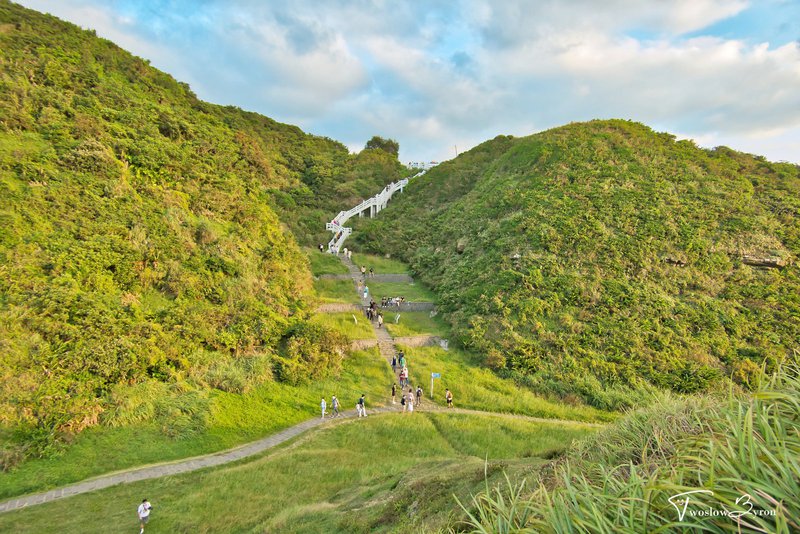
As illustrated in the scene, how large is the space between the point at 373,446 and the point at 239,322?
25.0ft

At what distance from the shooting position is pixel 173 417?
11359mm

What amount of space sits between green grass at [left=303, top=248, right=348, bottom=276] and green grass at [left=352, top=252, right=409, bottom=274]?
1.82 m

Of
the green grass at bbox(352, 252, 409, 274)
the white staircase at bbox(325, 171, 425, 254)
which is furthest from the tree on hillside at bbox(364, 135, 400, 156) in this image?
the green grass at bbox(352, 252, 409, 274)

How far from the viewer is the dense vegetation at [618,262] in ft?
56.1

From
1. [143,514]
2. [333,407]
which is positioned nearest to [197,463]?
[143,514]

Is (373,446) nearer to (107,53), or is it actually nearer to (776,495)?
(776,495)

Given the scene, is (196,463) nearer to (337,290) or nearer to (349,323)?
(349,323)

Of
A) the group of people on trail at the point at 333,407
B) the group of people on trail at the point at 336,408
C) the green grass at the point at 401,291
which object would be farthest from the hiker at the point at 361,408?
the green grass at the point at 401,291

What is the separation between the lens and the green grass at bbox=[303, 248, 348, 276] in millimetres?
27967

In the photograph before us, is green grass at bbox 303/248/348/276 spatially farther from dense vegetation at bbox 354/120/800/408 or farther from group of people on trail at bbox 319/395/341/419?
group of people on trail at bbox 319/395/341/419

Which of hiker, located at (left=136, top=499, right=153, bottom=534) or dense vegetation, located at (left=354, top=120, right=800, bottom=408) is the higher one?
dense vegetation, located at (left=354, top=120, right=800, bottom=408)

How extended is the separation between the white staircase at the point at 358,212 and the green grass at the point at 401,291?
272 inches

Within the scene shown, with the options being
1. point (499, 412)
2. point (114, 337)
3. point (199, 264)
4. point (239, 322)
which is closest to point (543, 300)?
point (499, 412)

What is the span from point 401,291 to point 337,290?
442cm
